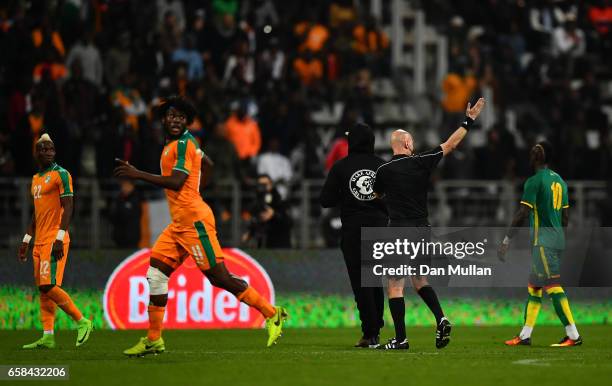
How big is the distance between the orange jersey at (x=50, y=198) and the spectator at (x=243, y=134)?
8.99 m

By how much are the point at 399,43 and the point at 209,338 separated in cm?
1251

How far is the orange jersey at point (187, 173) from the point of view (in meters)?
12.6

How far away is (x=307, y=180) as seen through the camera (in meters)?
21.5

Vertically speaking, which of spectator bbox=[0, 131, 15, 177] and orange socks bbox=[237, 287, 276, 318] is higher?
spectator bbox=[0, 131, 15, 177]

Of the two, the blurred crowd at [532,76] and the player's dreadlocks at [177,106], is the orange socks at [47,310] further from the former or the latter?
the blurred crowd at [532,76]

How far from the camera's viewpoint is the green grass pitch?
10.9 m

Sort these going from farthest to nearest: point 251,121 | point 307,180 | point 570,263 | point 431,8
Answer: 1. point 431,8
2. point 251,121
3. point 307,180
4. point 570,263

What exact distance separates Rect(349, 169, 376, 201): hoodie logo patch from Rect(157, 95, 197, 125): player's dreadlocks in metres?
2.16

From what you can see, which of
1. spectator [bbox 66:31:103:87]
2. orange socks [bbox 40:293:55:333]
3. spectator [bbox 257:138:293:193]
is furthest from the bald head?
spectator [bbox 66:31:103:87]

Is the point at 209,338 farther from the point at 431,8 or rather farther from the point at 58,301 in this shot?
the point at 431,8

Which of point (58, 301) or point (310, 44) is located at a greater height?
point (310, 44)

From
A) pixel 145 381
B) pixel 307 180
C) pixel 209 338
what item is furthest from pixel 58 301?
pixel 307 180

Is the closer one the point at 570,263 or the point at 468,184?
the point at 570,263

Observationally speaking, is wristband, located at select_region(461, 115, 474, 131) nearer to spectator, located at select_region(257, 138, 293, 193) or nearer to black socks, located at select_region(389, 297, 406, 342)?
black socks, located at select_region(389, 297, 406, 342)
